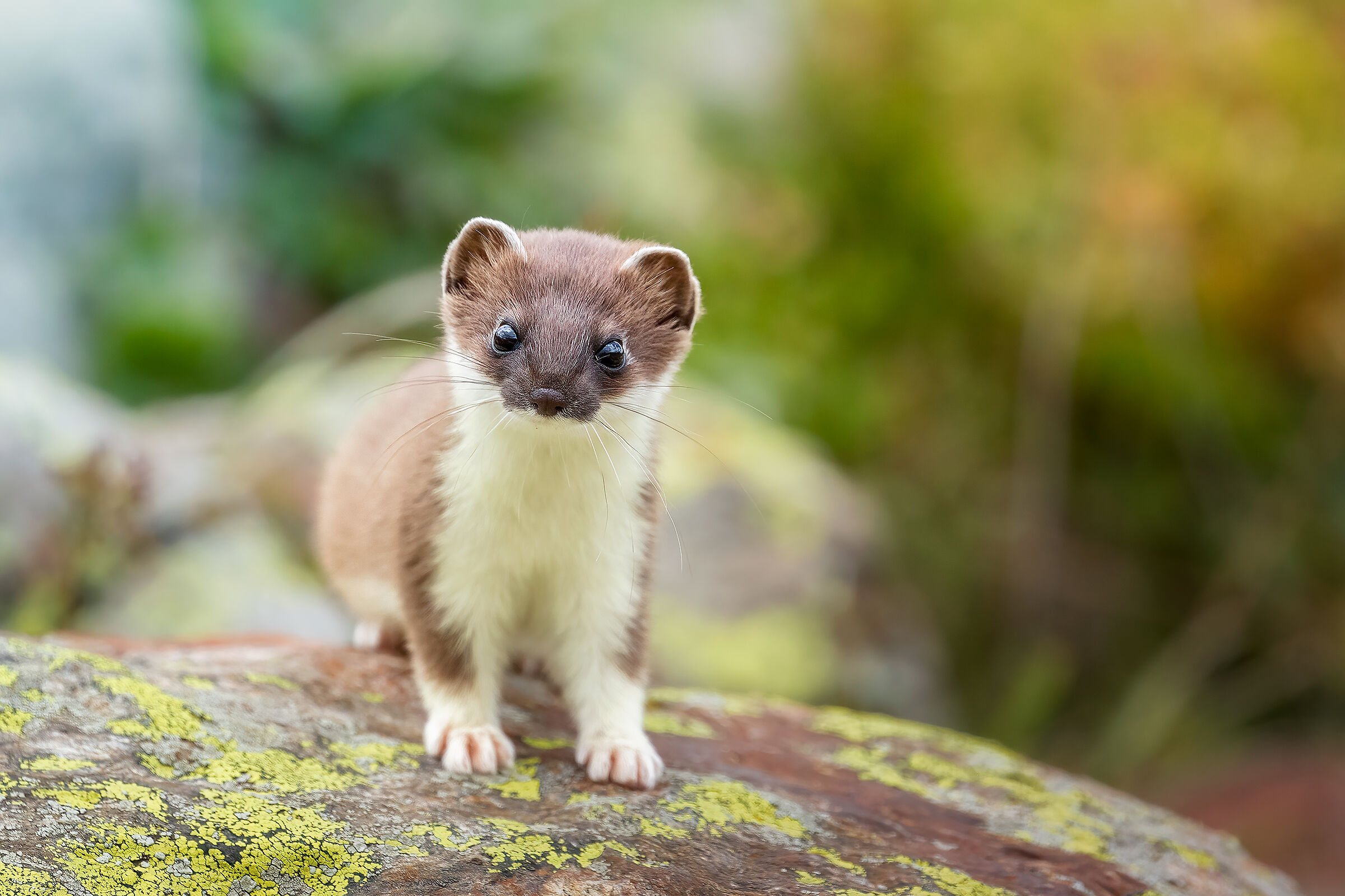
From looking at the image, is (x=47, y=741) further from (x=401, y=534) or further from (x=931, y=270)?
(x=931, y=270)

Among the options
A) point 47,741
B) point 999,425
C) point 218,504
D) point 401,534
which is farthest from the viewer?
point 999,425

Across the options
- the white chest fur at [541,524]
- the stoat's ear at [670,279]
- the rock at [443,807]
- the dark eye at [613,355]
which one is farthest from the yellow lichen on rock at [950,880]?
the stoat's ear at [670,279]

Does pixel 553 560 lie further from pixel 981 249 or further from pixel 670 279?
pixel 981 249

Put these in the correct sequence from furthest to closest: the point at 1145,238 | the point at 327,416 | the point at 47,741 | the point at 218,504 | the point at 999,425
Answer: the point at 999,425 < the point at 1145,238 < the point at 327,416 < the point at 218,504 < the point at 47,741

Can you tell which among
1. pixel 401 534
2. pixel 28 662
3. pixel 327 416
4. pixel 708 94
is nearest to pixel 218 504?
pixel 327 416

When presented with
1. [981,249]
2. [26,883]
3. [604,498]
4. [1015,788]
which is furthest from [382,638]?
[981,249]

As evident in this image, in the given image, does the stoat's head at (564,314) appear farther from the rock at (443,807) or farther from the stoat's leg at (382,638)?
the stoat's leg at (382,638)
